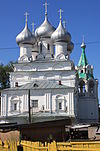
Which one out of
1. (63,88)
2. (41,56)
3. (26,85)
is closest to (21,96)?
(26,85)

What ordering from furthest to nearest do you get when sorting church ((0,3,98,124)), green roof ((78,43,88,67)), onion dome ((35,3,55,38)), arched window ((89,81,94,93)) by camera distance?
green roof ((78,43,88,67)) → arched window ((89,81,94,93)) → onion dome ((35,3,55,38)) → church ((0,3,98,124))

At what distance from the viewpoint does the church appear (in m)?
36.2

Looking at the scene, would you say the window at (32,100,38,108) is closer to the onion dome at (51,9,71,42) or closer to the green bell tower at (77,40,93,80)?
the onion dome at (51,9,71,42)

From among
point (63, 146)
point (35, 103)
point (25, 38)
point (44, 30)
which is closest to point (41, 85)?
point (35, 103)

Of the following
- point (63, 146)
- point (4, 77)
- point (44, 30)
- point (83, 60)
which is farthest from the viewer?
point (4, 77)

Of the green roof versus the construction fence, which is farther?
the green roof

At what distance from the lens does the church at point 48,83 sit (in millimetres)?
36219

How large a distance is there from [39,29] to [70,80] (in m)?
9.73

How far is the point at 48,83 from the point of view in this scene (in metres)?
38.8

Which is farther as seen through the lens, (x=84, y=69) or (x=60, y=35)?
(x=84, y=69)

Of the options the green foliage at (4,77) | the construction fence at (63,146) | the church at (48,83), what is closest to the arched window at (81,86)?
the church at (48,83)

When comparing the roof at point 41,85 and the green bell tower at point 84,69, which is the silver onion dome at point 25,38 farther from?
the green bell tower at point 84,69

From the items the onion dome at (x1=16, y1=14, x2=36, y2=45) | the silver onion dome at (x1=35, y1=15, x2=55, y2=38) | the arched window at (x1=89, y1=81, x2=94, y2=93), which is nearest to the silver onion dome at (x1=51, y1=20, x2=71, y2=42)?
the silver onion dome at (x1=35, y1=15, x2=55, y2=38)

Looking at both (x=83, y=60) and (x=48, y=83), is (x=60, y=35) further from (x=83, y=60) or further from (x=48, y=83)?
(x=83, y=60)
